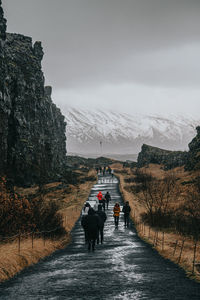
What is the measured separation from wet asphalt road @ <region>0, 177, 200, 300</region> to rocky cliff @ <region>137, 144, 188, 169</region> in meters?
66.5

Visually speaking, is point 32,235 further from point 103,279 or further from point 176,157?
point 176,157

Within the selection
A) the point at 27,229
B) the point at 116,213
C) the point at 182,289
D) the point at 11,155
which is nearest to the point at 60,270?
the point at 182,289

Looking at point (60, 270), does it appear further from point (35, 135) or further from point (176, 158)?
point (176, 158)

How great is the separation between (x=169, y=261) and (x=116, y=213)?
1087 cm

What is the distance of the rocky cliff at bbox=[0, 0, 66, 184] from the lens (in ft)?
157

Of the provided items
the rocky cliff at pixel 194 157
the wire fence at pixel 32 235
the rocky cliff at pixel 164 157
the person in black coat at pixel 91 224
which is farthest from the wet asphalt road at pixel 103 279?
the rocky cliff at pixel 164 157

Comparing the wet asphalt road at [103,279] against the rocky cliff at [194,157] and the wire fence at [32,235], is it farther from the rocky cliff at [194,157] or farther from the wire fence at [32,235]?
the rocky cliff at [194,157]

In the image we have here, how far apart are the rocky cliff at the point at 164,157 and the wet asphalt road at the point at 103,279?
218ft

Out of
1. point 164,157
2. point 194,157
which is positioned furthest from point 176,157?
point 194,157

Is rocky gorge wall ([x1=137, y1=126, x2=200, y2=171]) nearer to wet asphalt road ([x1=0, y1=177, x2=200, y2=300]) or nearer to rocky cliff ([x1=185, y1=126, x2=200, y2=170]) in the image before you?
rocky cliff ([x1=185, y1=126, x2=200, y2=170])

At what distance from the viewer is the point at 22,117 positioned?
2249 inches

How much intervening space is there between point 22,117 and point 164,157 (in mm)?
48843

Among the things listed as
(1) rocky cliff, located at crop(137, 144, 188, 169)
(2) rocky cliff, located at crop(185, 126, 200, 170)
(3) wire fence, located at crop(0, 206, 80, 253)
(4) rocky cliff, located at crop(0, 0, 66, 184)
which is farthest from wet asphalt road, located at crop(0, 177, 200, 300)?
(1) rocky cliff, located at crop(137, 144, 188, 169)

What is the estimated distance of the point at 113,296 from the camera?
7363 mm
